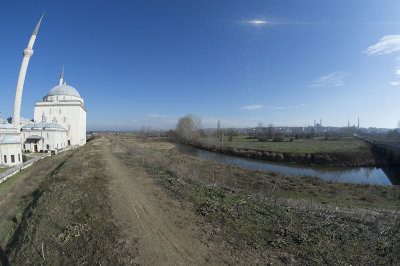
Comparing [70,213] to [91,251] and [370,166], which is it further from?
[370,166]

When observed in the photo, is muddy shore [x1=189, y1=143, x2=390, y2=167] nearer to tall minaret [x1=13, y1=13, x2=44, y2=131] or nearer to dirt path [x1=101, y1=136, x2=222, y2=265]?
dirt path [x1=101, y1=136, x2=222, y2=265]

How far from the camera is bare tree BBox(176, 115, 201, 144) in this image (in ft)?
210

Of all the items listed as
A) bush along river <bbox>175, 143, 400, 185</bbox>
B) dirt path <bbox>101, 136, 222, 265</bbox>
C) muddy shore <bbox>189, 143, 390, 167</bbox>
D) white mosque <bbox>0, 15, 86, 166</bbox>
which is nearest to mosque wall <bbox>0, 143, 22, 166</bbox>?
white mosque <bbox>0, 15, 86, 166</bbox>

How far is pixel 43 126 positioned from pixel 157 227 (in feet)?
120

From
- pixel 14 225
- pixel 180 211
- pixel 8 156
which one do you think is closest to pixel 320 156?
pixel 180 211

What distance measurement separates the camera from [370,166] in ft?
94.2

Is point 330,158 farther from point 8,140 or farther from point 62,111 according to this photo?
point 62,111

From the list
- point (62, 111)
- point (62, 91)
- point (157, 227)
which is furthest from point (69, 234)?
point (62, 91)

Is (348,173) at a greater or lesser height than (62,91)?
lesser

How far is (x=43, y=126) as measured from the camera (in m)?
30.8

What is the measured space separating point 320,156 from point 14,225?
37.9 m

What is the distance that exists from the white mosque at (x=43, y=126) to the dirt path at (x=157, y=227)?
1951 centimetres

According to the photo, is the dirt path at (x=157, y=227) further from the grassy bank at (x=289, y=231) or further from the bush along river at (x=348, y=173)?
the bush along river at (x=348, y=173)

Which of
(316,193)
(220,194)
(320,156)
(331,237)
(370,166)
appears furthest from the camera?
(320,156)
